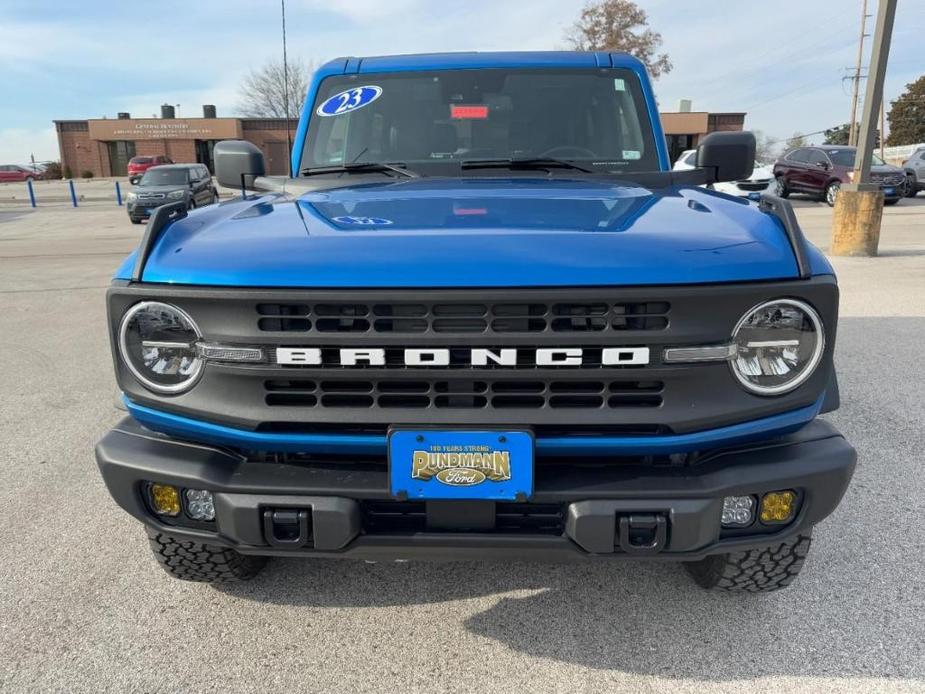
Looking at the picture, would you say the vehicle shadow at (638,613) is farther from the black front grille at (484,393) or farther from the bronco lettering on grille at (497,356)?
the bronco lettering on grille at (497,356)

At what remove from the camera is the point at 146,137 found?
164 ft

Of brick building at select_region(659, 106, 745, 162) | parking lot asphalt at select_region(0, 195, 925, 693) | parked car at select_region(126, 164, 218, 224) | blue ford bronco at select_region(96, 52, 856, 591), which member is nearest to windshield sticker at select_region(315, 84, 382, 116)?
blue ford bronco at select_region(96, 52, 856, 591)

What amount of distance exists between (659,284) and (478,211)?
0.65 metres

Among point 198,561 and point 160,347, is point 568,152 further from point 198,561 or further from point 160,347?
point 198,561

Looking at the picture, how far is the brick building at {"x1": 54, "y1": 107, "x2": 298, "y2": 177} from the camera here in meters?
48.0

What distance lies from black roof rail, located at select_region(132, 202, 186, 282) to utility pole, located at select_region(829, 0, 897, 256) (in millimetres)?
9936

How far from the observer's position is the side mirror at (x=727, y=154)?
10.2ft

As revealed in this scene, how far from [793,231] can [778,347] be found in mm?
338

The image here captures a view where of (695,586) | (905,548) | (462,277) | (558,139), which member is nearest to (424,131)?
(558,139)

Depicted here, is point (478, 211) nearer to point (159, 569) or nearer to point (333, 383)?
point (333, 383)

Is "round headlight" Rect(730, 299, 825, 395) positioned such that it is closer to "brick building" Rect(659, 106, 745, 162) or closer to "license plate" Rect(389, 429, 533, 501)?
"license plate" Rect(389, 429, 533, 501)

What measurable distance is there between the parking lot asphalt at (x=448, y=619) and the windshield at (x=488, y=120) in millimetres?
1792

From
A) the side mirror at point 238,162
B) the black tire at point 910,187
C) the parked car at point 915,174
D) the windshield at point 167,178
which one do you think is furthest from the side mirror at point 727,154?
the parked car at point 915,174

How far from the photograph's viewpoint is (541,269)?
176 cm
